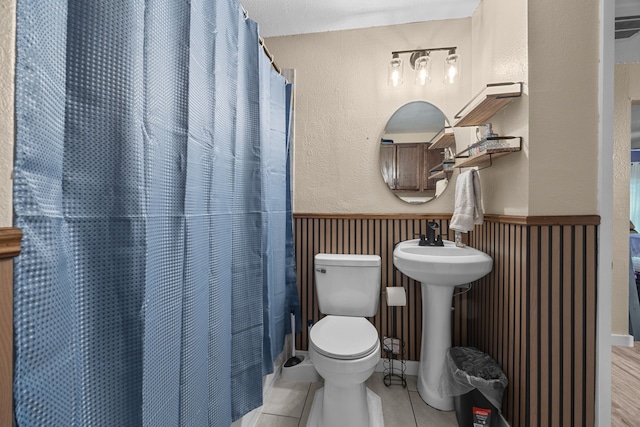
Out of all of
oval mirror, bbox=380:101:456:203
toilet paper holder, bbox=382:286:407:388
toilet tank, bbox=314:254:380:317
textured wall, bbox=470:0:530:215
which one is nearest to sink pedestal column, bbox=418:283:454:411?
toilet paper holder, bbox=382:286:407:388

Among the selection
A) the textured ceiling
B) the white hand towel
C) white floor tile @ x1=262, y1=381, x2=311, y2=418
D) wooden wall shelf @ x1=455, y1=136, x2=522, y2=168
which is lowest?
white floor tile @ x1=262, y1=381, x2=311, y2=418

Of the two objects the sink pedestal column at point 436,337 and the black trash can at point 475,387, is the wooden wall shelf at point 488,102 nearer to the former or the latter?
the sink pedestal column at point 436,337

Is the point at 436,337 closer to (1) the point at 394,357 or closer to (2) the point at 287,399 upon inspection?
(1) the point at 394,357

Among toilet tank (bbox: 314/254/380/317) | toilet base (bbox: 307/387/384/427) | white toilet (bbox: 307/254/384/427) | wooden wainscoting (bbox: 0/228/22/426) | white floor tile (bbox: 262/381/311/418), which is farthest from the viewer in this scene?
toilet tank (bbox: 314/254/380/317)

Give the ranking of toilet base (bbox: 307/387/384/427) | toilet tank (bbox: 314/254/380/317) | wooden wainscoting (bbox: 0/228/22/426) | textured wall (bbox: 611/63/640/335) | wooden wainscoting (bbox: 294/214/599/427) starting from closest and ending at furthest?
wooden wainscoting (bbox: 0/228/22/426) < wooden wainscoting (bbox: 294/214/599/427) < toilet base (bbox: 307/387/384/427) < toilet tank (bbox: 314/254/380/317) < textured wall (bbox: 611/63/640/335)

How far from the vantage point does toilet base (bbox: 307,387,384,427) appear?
4.86ft

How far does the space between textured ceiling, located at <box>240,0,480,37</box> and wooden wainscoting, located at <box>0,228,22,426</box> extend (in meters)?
1.98

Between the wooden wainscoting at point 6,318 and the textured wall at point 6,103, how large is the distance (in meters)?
0.03

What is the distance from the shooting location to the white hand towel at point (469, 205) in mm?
1614

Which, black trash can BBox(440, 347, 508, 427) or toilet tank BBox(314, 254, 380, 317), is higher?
toilet tank BBox(314, 254, 380, 317)

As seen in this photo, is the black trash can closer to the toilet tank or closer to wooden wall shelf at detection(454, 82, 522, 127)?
the toilet tank

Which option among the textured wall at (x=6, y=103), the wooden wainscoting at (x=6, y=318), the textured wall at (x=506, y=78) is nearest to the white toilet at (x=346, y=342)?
the textured wall at (x=506, y=78)

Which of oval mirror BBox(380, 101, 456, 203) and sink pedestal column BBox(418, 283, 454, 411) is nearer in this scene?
sink pedestal column BBox(418, 283, 454, 411)

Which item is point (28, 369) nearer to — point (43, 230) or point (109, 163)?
point (43, 230)
